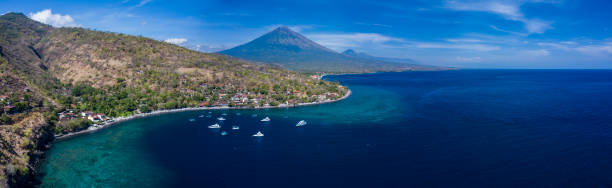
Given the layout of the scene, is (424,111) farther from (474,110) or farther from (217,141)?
(217,141)

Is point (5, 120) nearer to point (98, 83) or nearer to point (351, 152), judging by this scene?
point (98, 83)

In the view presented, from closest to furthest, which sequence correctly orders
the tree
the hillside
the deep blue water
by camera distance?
1. the deep blue water
2. the tree
3. the hillside

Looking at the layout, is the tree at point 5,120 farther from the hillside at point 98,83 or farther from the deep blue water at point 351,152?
the deep blue water at point 351,152

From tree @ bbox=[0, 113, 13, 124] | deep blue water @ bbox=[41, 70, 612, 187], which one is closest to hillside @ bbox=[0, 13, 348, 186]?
tree @ bbox=[0, 113, 13, 124]

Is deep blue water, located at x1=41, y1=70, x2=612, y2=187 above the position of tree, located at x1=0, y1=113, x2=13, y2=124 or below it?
below

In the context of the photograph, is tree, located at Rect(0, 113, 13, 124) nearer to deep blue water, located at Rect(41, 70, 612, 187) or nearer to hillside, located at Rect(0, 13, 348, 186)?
hillside, located at Rect(0, 13, 348, 186)

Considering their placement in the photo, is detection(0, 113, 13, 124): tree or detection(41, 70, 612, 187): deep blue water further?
detection(0, 113, 13, 124): tree

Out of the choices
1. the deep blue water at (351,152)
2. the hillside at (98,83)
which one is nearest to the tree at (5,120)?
the hillside at (98,83)
